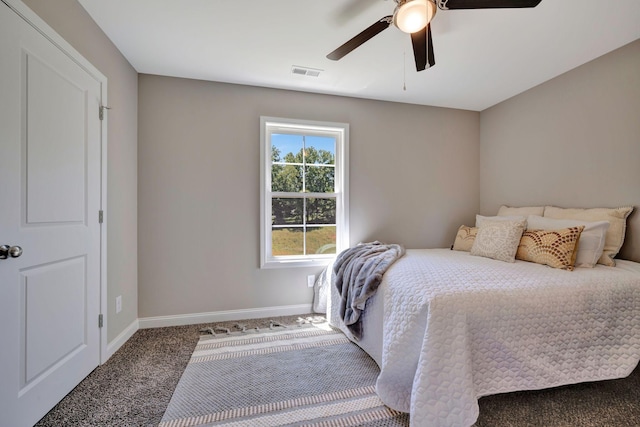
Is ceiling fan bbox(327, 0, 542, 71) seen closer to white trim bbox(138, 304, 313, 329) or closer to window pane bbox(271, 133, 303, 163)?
window pane bbox(271, 133, 303, 163)

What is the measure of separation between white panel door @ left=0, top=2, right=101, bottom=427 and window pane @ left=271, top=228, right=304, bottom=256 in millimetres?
1456

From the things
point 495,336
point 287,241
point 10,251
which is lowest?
point 495,336

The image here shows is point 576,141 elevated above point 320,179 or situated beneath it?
elevated above

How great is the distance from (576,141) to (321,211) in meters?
2.43

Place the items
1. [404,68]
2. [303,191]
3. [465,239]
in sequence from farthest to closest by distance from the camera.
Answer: [303,191]
[465,239]
[404,68]

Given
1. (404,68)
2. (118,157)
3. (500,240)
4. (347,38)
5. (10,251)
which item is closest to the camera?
(10,251)

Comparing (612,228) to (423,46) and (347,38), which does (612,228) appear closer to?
(423,46)

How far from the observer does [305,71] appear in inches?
97.1

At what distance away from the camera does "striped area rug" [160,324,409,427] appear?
145 centimetres

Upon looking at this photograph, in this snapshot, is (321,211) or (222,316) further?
(321,211)

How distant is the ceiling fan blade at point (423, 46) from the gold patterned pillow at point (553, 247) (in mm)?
1557

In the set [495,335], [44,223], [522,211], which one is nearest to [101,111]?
[44,223]

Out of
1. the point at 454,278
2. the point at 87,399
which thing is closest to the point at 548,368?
the point at 454,278

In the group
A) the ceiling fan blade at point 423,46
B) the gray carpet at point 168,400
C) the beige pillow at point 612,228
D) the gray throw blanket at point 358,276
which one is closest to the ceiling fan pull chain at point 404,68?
the ceiling fan blade at point 423,46
